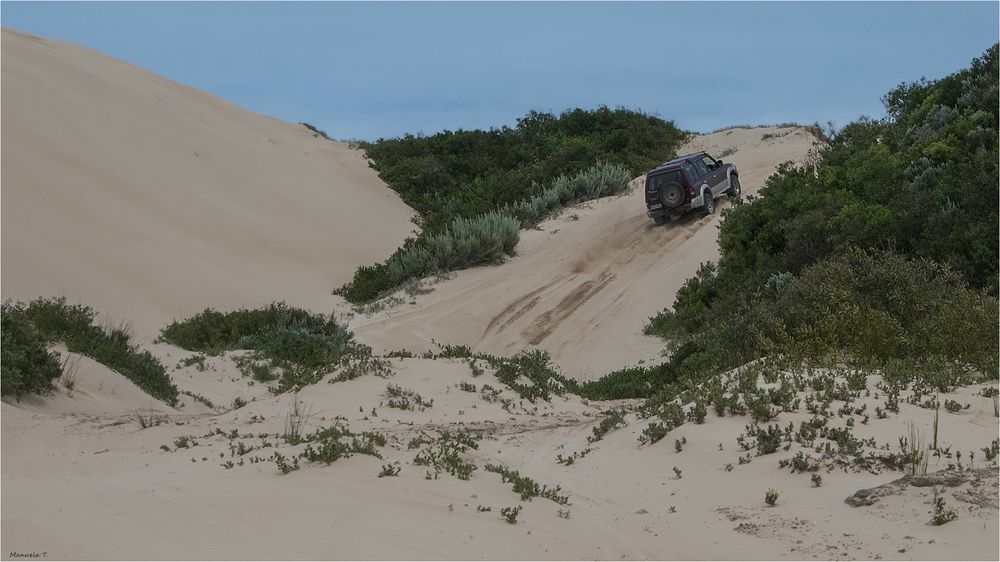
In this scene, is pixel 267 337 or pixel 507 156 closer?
pixel 267 337

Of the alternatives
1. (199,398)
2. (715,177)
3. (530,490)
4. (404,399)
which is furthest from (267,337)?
(715,177)

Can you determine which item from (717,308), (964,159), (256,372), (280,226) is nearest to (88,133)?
(280,226)

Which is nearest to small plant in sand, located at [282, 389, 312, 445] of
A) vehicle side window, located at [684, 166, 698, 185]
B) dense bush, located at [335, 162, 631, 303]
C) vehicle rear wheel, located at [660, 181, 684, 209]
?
dense bush, located at [335, 162, 631, 303]

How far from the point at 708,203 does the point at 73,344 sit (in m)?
14.7

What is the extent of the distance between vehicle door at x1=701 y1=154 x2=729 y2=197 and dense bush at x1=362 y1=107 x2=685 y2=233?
22.3 feet

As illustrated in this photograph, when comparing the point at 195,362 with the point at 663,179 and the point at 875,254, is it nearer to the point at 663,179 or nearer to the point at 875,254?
the point at 875,254

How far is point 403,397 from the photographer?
11.6 metres

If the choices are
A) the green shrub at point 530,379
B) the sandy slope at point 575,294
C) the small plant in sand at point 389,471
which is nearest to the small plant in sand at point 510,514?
the small plant in sand at point 389,471

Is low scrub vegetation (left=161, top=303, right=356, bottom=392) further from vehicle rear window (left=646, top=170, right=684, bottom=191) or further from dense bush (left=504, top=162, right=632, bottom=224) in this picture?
dense bush (left=504, top=162, right=632, bottom=224)

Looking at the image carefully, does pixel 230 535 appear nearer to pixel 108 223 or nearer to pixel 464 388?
pixel 464 388

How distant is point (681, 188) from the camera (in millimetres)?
23156

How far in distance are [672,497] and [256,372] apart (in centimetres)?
942

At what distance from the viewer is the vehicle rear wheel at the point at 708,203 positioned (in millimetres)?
23828

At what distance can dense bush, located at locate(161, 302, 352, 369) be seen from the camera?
16.9 m
